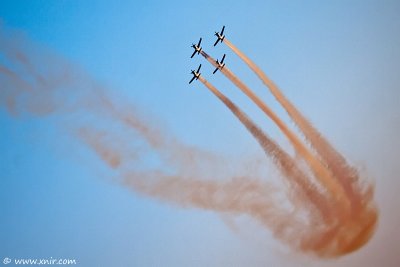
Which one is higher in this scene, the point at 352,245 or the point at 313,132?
the point at 313,132

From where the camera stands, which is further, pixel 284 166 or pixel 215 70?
pixel 215 70

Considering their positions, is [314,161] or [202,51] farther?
[202,51]

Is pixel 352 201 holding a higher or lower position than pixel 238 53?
lower

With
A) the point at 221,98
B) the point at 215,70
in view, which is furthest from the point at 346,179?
the point at 215,70

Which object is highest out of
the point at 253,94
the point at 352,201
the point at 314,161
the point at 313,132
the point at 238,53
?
the point at 238,53

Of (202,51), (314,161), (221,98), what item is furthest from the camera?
(202,51)

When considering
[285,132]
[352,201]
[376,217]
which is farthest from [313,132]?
[376,217]

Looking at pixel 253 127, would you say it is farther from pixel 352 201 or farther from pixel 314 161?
pixel 352 201

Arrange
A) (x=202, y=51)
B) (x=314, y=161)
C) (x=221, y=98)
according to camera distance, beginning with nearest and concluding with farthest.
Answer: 1. (x=314, y=161)
2. (x=221, y=98)
3. (x=202, y=51)

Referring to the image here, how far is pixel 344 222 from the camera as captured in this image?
20.1m

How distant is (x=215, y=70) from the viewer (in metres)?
21.9

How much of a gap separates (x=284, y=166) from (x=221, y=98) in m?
5.48

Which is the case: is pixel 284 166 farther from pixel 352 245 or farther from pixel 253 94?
pixel 352 245

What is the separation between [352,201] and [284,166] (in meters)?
4.61
